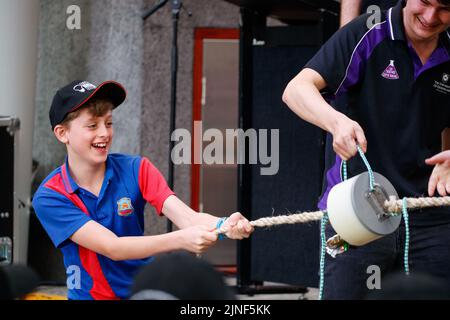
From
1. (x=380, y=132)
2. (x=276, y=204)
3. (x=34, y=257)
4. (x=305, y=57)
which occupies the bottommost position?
(x=34, y=257)

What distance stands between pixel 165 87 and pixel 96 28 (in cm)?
72

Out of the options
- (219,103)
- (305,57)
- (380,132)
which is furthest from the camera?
(219,103)

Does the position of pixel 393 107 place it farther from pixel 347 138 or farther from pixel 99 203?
pixel 99 203

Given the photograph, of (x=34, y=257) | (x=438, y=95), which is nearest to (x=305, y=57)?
(x=438, y=95)

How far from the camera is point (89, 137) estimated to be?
2746mm

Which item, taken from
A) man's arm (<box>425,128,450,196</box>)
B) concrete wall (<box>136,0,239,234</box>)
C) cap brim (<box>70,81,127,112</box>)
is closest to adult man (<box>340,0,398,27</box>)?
cap brim (<box>70,81,127,112</box>)

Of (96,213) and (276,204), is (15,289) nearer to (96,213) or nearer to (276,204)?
(96,213)

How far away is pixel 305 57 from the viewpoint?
4473mm

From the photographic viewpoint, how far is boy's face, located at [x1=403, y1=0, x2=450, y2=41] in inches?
91.4

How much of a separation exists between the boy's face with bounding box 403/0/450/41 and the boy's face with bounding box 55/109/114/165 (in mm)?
1007

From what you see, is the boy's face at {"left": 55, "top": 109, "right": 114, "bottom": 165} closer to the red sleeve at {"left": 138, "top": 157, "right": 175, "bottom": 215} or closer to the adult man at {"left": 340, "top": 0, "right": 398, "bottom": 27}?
the red sleeve at {"left": 138, "top": 157, "right": 175, "bottom": 215}

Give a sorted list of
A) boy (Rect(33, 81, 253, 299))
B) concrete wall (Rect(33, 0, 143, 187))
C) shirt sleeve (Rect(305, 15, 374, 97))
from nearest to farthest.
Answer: shirt sleeve (Rect(305, 15, 374, 97))
boy (Rect(33, 81, 253, 299))
concrete wall (Rect(33, 0, 143, 187))

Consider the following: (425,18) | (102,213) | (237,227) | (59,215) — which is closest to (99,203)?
(102,213)

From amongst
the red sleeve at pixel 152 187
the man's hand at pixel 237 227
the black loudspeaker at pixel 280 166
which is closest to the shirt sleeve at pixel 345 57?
the man's hand at pixel 237 227
